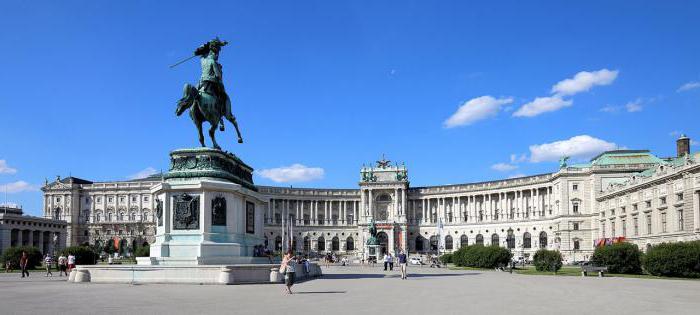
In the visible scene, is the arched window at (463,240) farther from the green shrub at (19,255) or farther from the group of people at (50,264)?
the group of people at (50,264)

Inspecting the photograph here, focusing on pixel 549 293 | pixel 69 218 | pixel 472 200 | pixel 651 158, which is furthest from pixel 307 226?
pixel 549 293

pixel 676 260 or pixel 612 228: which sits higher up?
pixel 612 228

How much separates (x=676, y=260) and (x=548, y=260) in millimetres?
14371

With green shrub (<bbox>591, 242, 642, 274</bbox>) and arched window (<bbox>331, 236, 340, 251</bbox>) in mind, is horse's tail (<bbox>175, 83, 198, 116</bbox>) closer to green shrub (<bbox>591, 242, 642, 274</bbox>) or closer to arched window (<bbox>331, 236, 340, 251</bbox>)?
green shrub (<bbox>591, 242, 642, 274</bbox>)

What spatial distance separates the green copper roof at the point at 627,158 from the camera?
111688 millimetres

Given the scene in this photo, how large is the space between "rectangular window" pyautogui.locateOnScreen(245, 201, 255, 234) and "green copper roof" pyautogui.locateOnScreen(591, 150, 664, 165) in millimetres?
88371

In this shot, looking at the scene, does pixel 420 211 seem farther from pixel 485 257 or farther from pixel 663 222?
pixel 485 257

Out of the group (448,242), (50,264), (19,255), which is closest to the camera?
(50,264)

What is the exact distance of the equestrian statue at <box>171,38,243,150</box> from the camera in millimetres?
36591

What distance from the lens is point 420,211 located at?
158m

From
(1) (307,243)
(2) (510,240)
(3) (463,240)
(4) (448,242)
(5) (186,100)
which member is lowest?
(1) (307,243)

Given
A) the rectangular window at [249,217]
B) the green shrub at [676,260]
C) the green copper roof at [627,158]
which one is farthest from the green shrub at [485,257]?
the green copper roof at [627,158]

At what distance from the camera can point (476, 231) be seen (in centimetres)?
14550

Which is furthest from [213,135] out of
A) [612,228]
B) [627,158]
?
[627,158]
